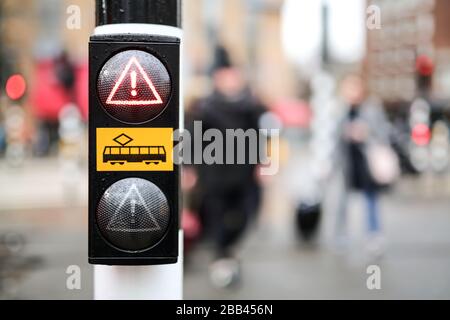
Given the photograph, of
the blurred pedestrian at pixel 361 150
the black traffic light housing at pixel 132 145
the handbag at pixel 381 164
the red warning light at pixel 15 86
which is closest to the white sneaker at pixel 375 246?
the blurred pedestrian at pixel 361 150

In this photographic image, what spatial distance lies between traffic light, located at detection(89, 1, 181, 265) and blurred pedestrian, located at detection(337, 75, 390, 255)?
6.36 m

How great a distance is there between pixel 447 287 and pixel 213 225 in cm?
234

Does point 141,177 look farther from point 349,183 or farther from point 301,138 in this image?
point 301,138

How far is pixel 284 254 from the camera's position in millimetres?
8625

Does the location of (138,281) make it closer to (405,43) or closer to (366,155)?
(366,155)

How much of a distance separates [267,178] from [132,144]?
25.3 ft

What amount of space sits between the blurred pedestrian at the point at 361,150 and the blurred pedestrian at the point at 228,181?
1.66 m

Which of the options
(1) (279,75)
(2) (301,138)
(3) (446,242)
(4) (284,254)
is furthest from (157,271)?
(1) (279,75)

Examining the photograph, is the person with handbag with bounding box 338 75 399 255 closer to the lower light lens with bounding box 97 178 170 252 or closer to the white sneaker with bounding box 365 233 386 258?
the white sneaker with bounding box 365 233 386 258

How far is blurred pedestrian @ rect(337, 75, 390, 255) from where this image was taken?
854 centimetres

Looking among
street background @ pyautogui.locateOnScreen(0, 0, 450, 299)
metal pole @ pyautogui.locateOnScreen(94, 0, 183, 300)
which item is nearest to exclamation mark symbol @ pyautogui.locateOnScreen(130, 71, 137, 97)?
metal pole @ pyautogui.locateOnScreen(94, 0, 183, 300)

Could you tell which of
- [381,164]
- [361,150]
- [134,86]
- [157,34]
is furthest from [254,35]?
[134,86]

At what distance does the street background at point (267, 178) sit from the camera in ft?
23.9

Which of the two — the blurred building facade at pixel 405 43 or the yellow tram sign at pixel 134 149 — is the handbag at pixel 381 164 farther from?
the blurred building facade at pixel 405 43
